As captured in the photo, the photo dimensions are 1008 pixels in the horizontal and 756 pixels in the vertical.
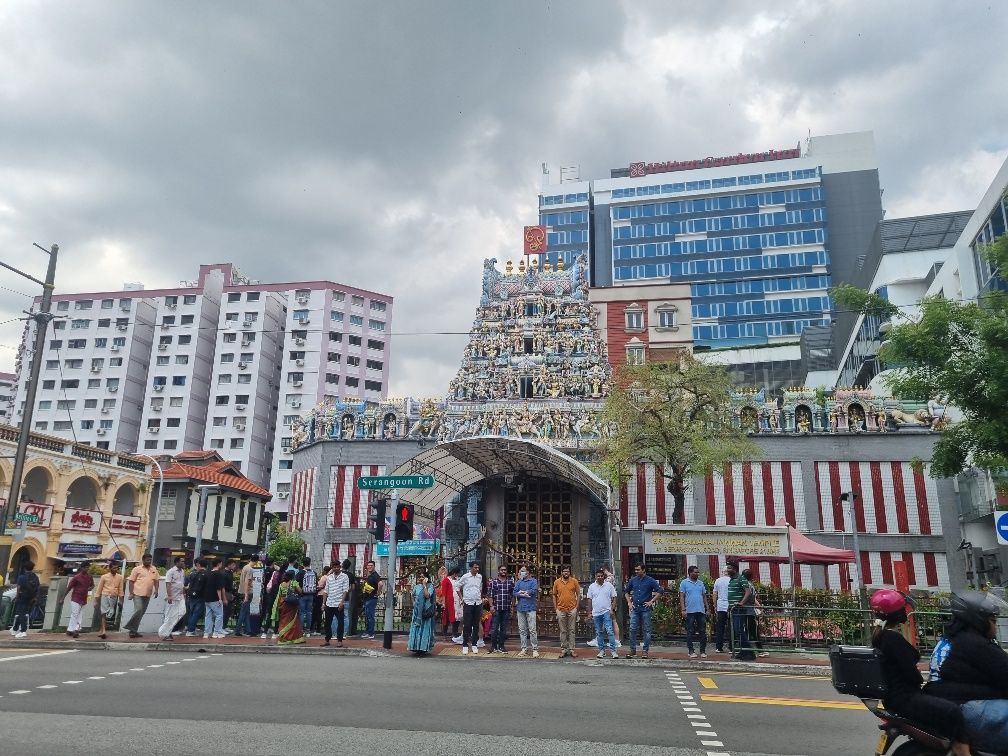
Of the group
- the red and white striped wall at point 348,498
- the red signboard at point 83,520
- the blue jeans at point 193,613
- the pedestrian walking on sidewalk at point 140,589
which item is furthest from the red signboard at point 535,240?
the red signboard at point 83,520

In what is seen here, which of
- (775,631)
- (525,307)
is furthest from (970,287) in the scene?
(775,631)

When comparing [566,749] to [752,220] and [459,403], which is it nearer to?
[459,403]

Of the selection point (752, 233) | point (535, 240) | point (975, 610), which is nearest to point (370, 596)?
point (975, 610)

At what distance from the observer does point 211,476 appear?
160 feet

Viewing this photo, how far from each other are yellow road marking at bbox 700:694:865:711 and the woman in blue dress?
22.6 feet

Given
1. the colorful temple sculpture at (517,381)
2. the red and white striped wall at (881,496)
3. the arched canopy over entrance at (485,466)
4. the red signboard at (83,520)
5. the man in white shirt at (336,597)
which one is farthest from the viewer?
the red signboard at (83,520)

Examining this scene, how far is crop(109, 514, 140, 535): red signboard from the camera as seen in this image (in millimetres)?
42466

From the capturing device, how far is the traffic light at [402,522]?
673 inches

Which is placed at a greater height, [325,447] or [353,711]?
[325,447]

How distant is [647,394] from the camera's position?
24453 mm

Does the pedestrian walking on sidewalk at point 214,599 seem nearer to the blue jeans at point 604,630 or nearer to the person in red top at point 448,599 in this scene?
the person in red top at point 448,599

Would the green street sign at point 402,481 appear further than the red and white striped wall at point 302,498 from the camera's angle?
No

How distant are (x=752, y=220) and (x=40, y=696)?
3395 inches

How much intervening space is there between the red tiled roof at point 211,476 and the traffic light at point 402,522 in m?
30.3
